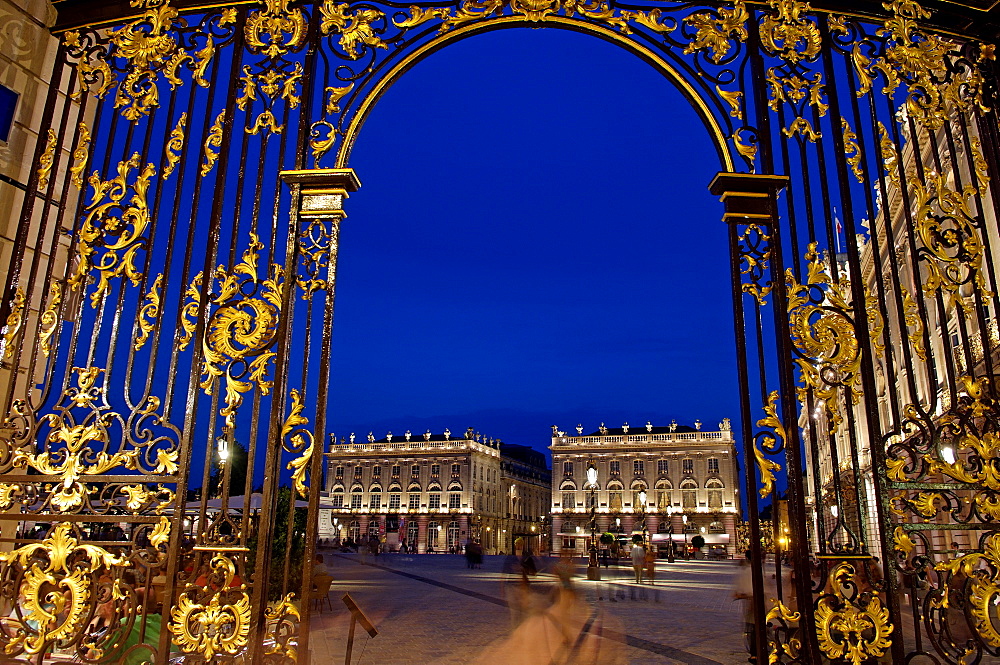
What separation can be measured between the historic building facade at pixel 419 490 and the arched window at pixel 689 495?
14.8 m

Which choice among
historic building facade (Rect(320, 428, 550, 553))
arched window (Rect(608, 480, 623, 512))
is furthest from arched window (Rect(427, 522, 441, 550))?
arched window (Rect(608, 480, 623, 512))

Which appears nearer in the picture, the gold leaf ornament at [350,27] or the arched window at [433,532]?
the gold leaf ornament at [350,27]

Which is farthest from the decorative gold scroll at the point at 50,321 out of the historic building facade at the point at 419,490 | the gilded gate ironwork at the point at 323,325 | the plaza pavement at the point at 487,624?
the historic building facade at the point at 419,490

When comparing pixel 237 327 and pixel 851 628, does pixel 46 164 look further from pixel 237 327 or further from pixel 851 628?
pixel 851 628

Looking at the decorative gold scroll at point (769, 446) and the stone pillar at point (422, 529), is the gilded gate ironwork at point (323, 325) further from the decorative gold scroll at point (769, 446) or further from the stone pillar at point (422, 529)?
the stone pillar at point (422, 529)

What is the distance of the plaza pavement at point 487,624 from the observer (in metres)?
7.43

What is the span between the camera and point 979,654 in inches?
154

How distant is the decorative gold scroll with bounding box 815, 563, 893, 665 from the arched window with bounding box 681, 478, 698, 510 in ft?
190

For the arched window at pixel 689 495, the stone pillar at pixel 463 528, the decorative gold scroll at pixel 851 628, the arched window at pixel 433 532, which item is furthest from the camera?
the arched window at pixel 433 532

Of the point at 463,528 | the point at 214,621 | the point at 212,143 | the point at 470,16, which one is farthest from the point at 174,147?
the point at 463,528

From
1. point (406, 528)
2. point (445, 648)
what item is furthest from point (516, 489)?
point (445, 648)

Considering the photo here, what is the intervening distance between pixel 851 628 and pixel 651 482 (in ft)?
191

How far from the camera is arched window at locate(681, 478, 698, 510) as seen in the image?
59062mm

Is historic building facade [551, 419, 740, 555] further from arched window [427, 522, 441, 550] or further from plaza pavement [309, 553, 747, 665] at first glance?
plaza pavement [309, 553, 747, 665]
